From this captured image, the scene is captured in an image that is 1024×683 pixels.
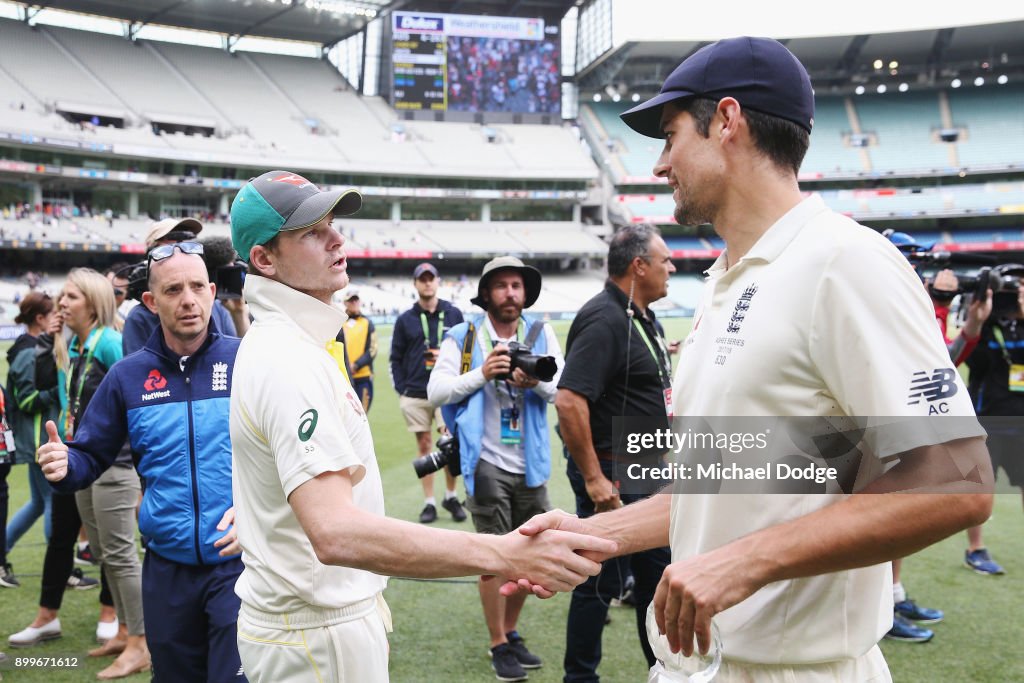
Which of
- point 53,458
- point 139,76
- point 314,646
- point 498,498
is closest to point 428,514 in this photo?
point 498,498

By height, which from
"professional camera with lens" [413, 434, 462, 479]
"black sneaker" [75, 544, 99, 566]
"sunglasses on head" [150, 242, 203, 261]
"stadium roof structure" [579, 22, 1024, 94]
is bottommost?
"black sneaker" [75, 544, 99, 566]

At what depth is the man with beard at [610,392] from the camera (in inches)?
155

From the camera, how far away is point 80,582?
19.9 ft

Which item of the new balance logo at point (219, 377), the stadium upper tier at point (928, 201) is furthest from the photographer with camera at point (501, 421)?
the stadium upper tier at point (928, 201)

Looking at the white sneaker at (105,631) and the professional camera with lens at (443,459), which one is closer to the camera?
the professional camera with lens at (443,459)

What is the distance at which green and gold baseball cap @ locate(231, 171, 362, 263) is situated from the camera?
7.63 ft

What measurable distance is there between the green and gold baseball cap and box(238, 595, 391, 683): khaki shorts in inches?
42.7

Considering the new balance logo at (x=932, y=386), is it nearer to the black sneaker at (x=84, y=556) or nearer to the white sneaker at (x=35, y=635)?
the white sneaker at (x=35, y=635)

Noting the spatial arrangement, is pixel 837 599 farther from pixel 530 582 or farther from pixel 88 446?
pixel 88 446

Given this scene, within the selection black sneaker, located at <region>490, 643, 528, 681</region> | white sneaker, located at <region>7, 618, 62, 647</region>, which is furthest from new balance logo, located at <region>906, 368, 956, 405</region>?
white sneaker, located at <region>7, 618, 62, 647</region>

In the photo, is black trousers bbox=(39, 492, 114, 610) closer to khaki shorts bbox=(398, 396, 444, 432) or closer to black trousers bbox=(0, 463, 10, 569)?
black trousers bbox=(0, 463, 10, 569)

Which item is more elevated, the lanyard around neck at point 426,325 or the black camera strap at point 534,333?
the black camera strap at point 534,333

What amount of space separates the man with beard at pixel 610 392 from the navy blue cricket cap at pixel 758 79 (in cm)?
244

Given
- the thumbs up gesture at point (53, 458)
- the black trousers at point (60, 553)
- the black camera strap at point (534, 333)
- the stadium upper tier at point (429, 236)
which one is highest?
the stadium upper tier at point (429, 236)
